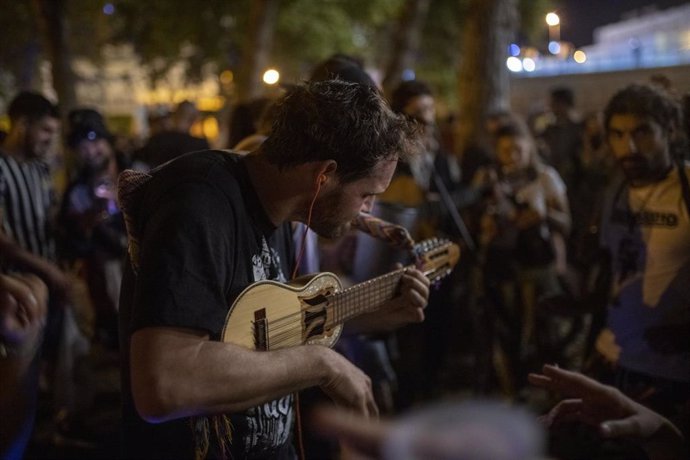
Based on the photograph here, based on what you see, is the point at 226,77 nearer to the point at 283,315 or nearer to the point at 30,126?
the point at 30,126

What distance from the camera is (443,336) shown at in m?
6.17

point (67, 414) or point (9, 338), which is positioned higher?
point (9, 338)

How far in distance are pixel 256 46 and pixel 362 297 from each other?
13.7 meters

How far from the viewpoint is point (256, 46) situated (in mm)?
15594

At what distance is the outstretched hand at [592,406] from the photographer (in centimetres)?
246

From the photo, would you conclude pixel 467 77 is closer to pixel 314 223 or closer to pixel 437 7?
pixel 314 223

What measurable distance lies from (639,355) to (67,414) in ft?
14.1

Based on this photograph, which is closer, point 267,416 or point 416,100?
point 267,416

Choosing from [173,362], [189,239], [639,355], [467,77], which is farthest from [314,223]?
[467,77]

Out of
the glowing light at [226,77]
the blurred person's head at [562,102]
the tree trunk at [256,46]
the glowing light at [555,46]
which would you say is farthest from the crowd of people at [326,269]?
the glowing light at [555,46]

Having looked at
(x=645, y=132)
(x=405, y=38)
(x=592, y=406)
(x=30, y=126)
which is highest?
(x=405, y=38)

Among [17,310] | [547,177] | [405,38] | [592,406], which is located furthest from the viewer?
[405,38]

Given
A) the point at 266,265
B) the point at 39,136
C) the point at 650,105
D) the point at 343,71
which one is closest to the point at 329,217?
the point at 266,265

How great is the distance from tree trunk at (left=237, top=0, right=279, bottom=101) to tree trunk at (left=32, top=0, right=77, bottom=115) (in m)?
3.60
